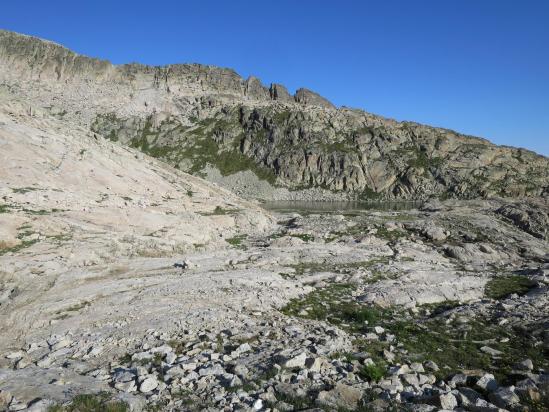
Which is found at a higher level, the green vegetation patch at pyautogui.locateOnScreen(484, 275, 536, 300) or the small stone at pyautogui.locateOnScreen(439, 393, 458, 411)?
the green vegetation patch at pyautogui.locateOnScreen(484, 275, 536, 300)

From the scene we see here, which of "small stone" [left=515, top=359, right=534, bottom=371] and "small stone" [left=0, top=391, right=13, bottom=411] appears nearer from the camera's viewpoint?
"small stone" [left=0, top=391, right=13, bottom=411]

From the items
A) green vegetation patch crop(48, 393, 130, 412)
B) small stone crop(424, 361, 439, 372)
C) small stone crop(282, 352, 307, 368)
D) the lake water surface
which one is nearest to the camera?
green vegetation patch crop(48, 393, 130, 412)

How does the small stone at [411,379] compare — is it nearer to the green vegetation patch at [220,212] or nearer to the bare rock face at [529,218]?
the green vegetation patch at [220,212]

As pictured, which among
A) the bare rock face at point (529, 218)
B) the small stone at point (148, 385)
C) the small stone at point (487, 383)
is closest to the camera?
the small stone at point (148, 385)

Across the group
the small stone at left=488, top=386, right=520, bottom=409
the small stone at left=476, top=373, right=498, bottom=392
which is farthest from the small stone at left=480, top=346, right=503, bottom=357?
the small stone at left=488, top=386, right=520, bottom=409

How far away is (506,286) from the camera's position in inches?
968

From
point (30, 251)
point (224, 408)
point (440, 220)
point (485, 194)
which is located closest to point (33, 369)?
point (224, 408)

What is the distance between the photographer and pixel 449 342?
15.0 m

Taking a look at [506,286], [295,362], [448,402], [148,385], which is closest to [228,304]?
[295,362]

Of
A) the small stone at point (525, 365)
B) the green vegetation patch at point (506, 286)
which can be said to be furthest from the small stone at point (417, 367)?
the green vegetation patch at point (506, 286)

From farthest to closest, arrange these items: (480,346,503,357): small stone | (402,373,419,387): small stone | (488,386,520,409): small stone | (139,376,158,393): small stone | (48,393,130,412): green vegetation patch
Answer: (480,346,503,357): small stone → (402,373,419,387): small stone → (139,376,158,393): small stone → (488,386,520,409): small stone → (48,393,130,412): green vegetation patch

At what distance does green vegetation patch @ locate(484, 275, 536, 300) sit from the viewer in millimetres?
22984

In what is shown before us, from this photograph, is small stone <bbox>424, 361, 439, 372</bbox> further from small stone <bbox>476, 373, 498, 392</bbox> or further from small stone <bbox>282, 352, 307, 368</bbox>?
small stone <bbox>282, 352, 307, 368</bbox>

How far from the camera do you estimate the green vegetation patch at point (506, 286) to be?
75.4ft
